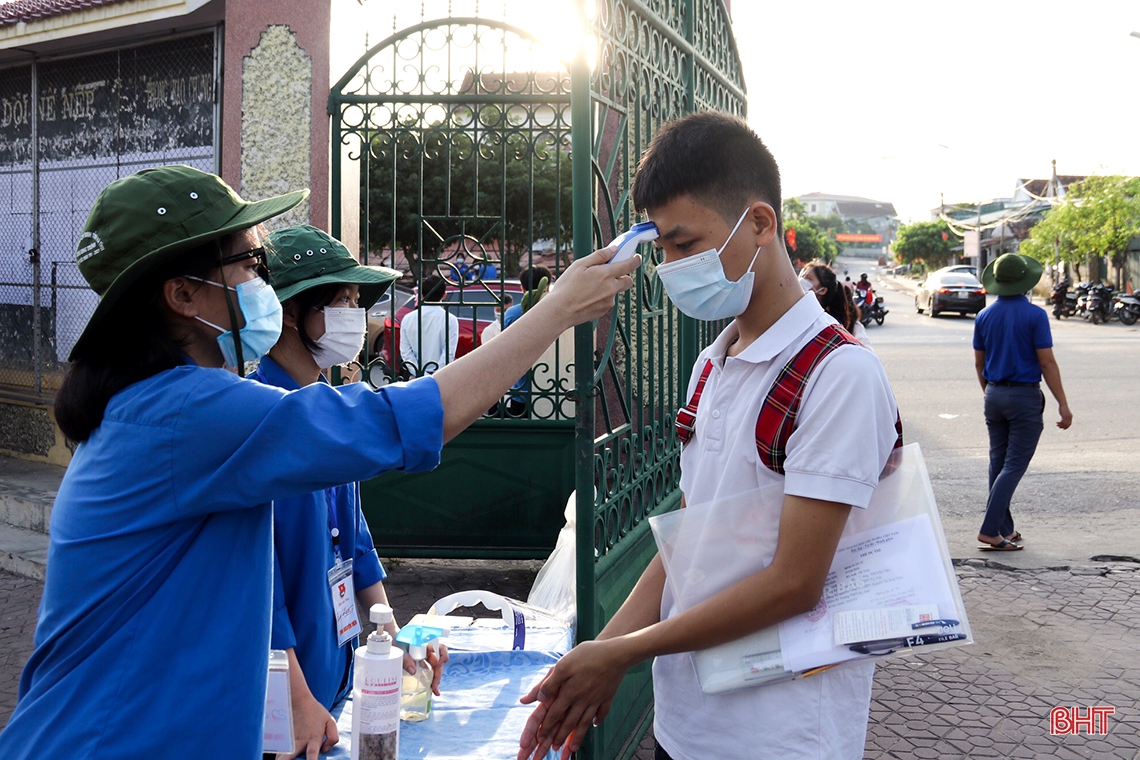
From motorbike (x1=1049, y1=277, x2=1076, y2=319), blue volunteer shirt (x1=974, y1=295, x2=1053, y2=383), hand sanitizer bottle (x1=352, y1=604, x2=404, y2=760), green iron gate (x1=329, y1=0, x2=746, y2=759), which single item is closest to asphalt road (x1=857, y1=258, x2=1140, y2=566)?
blue volunteer shirt (x1=974, y1=295, x2=1053, y2=383)

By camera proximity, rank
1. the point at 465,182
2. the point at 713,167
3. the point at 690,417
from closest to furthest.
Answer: the point at 713,167, the point at 690,417, the point at 465,182

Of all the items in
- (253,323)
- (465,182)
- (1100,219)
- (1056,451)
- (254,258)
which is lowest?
(1056,451)

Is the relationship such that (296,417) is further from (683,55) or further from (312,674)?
(683,55)

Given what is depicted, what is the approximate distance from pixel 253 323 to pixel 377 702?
76 centimetres

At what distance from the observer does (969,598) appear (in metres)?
5.64

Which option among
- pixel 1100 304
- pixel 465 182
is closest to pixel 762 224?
pixel 465 182

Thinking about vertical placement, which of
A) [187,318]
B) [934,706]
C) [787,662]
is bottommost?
[934,706]

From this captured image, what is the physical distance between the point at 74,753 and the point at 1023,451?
6.02 m

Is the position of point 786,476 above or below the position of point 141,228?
below

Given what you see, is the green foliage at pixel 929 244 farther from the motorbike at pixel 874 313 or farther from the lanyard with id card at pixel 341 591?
the lanyard with id card at pixel 341 591

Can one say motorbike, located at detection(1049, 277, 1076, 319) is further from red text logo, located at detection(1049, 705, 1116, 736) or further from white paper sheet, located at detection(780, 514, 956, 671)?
white paper sheet, located at detection(780, 514, 956, 671)

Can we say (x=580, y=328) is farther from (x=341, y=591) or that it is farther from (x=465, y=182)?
(x=465, y=182)

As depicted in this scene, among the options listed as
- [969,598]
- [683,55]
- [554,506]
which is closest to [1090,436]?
[969,598]

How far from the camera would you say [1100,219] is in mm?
34312
